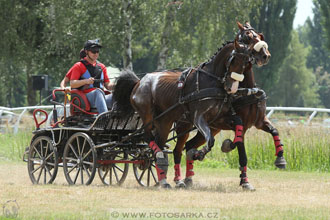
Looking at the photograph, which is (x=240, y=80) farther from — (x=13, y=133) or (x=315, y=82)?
(x=315, y=82)

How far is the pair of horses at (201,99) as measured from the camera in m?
8.84

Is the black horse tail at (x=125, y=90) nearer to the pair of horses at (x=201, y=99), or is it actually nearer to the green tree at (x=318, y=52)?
the pair of horses at (x=201, y=99)

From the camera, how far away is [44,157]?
34.4 feet

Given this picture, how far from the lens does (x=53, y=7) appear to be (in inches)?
909

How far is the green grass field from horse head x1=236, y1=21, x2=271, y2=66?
5.69 ft

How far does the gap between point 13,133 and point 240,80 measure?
34.0 feet

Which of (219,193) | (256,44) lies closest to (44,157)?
(219,193)

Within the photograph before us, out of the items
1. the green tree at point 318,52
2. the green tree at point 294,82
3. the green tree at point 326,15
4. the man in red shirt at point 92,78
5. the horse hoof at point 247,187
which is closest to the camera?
the horse hoof at point 247,187

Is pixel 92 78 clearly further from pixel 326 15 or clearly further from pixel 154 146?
pixel 326 15

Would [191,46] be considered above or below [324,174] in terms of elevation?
above

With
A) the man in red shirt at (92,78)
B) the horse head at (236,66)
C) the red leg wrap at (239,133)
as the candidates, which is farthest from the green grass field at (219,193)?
the horse head at (236,66)

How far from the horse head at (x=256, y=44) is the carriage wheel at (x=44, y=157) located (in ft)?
11.0

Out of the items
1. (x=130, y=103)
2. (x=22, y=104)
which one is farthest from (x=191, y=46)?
(x=22, y=104)

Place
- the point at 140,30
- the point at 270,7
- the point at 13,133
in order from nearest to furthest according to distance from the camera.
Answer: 1. the point at 13,133
2. the point at 140,30
3. the point at 270,7
